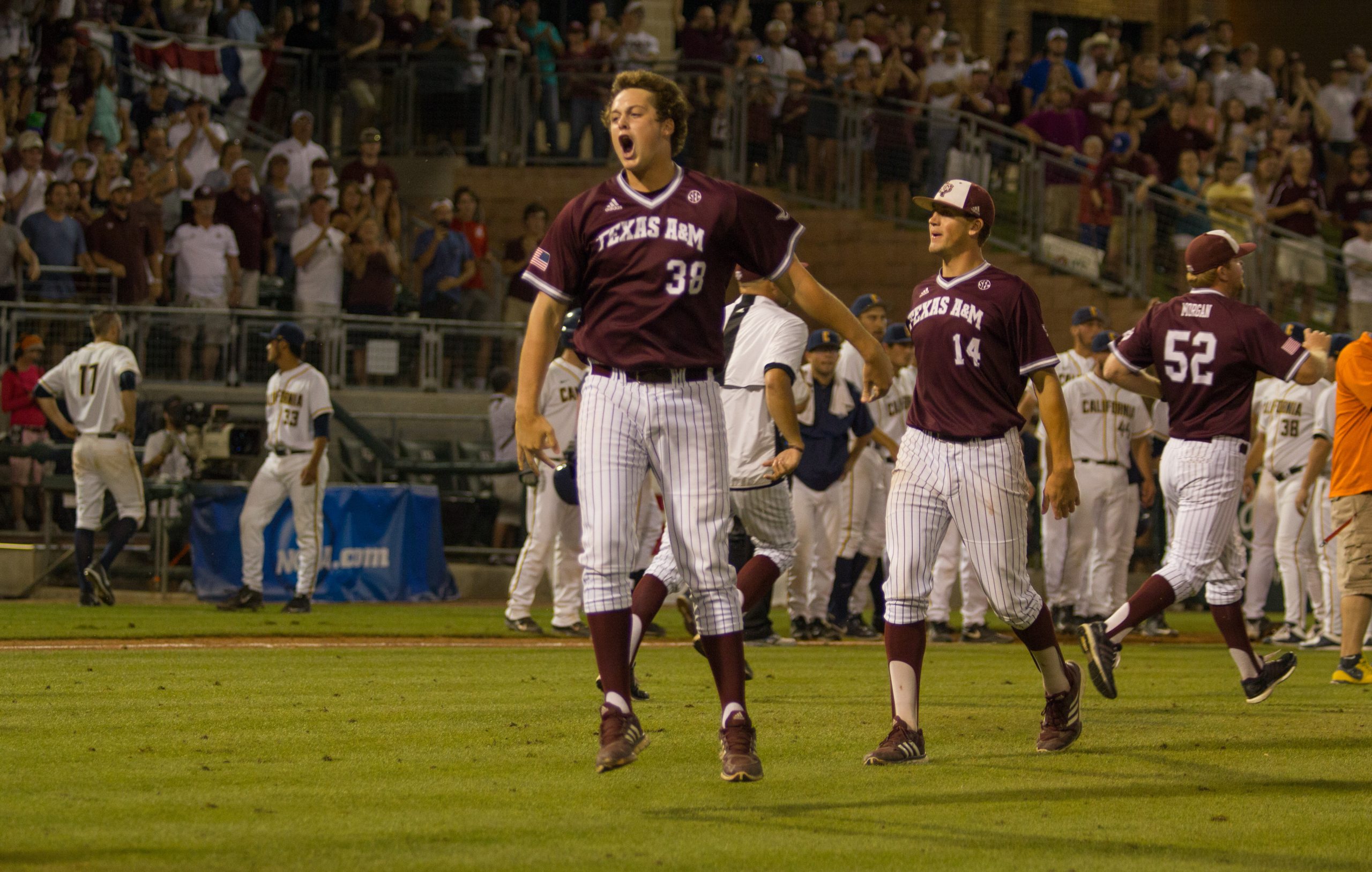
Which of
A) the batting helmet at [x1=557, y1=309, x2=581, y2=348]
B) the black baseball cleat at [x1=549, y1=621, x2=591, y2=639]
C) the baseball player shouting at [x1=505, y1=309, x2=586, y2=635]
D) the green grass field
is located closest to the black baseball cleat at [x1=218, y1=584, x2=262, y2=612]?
the baseball player shouting at [x1=505, y1=309, x2=586, y2=635]

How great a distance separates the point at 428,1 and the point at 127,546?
11.0 m

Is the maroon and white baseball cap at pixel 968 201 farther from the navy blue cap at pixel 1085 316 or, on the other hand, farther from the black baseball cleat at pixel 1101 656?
the navy blue cap at pixel 1085 316

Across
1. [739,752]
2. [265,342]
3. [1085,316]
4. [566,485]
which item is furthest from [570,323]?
[265,342]

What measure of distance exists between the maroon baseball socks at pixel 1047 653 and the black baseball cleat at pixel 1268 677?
92.1 inches

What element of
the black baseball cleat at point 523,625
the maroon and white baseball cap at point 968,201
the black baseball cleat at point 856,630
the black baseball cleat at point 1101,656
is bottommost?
the black baseball cleat at point 856,630

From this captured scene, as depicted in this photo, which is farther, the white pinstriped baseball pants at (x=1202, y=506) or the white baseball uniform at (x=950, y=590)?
the white baseball uniform at (x=950, y=590)

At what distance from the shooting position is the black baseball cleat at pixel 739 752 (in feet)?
19.3

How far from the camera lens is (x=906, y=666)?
6.75 m

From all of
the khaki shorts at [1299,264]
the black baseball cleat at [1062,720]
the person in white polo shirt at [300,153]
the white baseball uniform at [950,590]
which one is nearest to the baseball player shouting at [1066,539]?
the white baseball uniform at [950,590]

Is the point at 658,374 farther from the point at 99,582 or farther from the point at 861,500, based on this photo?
the point at 99,582

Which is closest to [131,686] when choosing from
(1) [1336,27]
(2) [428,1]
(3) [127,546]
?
(3) [127,546]

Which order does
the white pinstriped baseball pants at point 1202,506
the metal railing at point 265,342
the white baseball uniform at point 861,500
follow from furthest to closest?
the metal railing at point 265,342 → the white baseball uniform at point 861,500 → the white pinstriped baseball pants at point 1202,506

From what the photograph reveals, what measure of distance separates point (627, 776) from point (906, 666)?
1284 millimetres

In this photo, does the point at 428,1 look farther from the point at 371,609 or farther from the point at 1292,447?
the point at 1292,447
